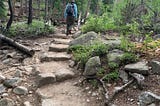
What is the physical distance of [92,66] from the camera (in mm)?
7953

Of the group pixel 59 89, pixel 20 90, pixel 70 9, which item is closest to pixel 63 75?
pixel 59 89

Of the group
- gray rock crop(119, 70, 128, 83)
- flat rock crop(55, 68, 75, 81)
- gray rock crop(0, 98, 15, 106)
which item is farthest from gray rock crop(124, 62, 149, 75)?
gray rock crop(0, 98, 15, 106)

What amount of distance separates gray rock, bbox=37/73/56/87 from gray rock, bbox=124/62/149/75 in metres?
2.06

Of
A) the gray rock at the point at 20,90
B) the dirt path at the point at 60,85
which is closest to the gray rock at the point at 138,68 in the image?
the dirt path at the point at 60,85

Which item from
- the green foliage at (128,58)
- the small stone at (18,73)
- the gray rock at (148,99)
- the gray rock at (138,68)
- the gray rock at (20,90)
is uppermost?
the green foliage at (128,58)

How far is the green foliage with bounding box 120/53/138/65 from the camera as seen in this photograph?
7.61m

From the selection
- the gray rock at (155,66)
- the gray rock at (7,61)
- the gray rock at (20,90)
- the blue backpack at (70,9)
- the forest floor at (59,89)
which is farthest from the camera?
the blue backpack at (70,9)

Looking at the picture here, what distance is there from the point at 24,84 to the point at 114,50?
8.53 ft

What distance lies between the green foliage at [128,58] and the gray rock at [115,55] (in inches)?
5.2

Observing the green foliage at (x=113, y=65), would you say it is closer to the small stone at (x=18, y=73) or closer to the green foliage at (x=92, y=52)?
the green foliage at (x=92, y=52)

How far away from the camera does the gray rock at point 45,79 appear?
319 inches

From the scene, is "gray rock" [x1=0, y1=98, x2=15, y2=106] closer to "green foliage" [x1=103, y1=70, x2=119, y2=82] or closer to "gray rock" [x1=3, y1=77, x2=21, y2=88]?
"gray rock" [x1=3, y1=77, x2=21, y2=88]

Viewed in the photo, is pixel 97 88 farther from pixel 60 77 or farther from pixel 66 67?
pixel 66 67

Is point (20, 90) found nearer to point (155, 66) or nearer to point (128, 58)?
point (128, 58)
